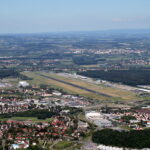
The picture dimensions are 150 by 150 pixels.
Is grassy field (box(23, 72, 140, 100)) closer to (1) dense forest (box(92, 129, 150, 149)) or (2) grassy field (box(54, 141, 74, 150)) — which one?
(1) dense forest (box(92, 129, 150, 149))

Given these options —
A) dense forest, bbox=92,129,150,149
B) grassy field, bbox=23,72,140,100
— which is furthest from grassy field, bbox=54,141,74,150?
grassy field, bbox=23,72,140,100

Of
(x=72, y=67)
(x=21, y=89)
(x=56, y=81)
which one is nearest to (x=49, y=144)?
(x=21, y=89)

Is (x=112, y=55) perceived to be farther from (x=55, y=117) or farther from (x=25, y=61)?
(x=55, y=117)

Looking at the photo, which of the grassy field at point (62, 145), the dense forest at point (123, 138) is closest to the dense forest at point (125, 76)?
the dense forest at point (123, 138)

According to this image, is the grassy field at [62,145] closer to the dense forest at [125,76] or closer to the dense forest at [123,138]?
the dense forest at [123,138]

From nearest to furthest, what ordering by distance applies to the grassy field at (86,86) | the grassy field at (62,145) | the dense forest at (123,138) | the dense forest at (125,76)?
the dense forest at (123,138) < the grassy field at (62,145) < the grassy field at (86,86) < the dense forest at (125,76)

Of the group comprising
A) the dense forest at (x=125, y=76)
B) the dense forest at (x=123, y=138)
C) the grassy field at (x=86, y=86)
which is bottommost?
the grassy field at (x=86, y=86)
